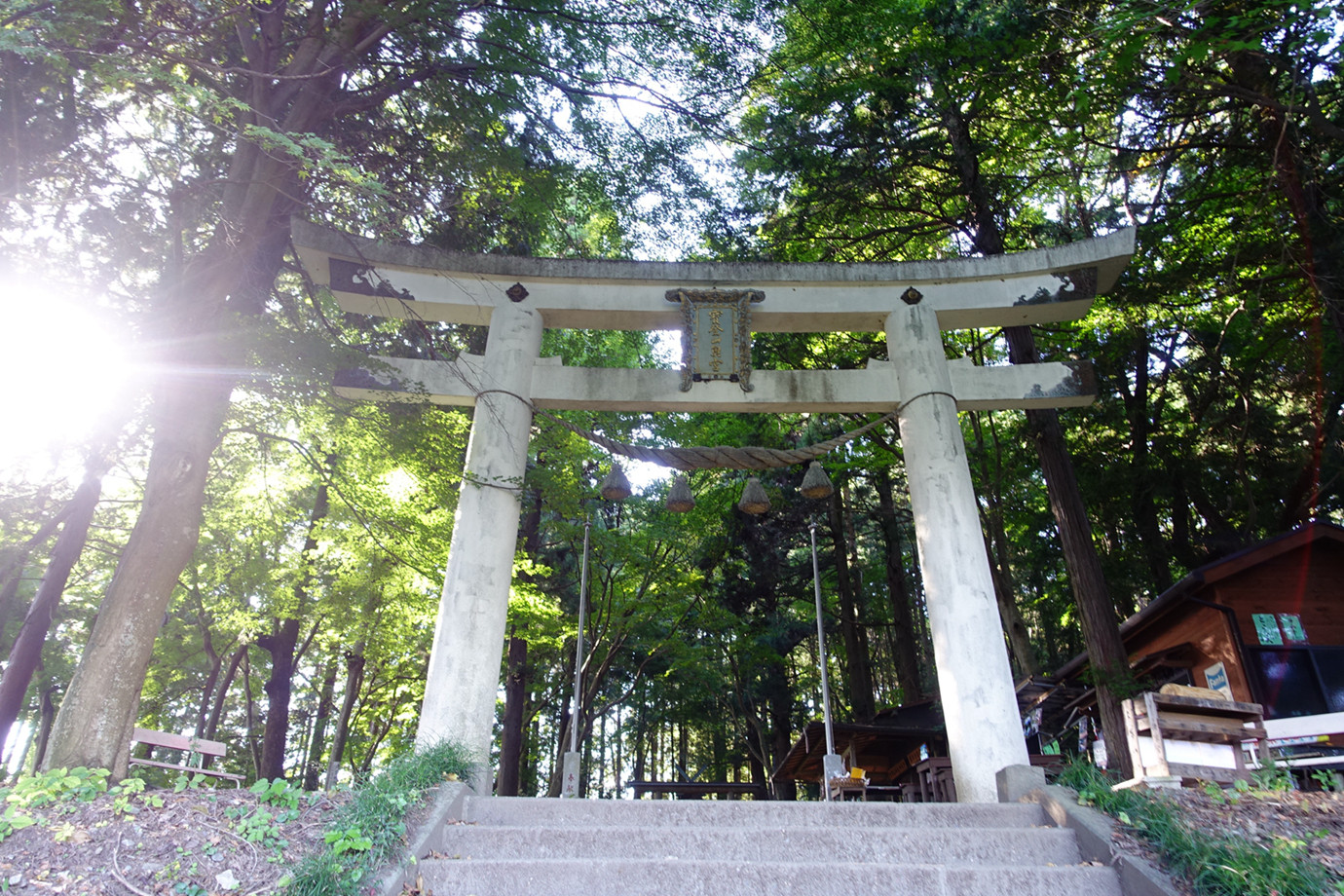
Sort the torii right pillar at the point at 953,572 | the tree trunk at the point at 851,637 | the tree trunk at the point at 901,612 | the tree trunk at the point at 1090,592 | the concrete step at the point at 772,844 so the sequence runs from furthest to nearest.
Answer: the tree trunk at the point at 851,637
the tree trunk at the point at 901,612
the tree trunk at the point at 1090,592
the torii right pillar at the point at 953,572
the concrete step at the point at 772,844

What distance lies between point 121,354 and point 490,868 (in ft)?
14.6

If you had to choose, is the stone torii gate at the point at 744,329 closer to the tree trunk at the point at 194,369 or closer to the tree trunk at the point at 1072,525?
the tree trunk at the point at 194,369

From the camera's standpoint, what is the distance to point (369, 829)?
375 cm

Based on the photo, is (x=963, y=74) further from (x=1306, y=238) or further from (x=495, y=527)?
(x=495, y=527)

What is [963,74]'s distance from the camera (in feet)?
34.4

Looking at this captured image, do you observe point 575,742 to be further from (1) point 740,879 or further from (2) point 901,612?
(1) point 740,879

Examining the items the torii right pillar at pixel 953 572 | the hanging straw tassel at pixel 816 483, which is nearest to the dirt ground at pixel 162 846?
the torii right pillar at pixel 953 572

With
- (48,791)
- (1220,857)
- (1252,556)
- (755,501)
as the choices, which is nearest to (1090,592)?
(1252,556)

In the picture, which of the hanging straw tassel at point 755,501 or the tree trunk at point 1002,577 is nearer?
the hanging straw tassel at point 755,501

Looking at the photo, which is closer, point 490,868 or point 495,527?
point 490,868

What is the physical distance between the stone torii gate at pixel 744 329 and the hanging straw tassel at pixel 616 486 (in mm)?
909

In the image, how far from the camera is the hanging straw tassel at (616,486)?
7848mm

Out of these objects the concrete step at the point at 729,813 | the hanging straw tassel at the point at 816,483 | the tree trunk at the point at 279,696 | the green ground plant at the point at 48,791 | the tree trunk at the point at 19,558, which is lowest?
the concrete step at the point at 729,813

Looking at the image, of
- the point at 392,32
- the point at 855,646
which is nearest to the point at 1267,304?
the point at 855,646
